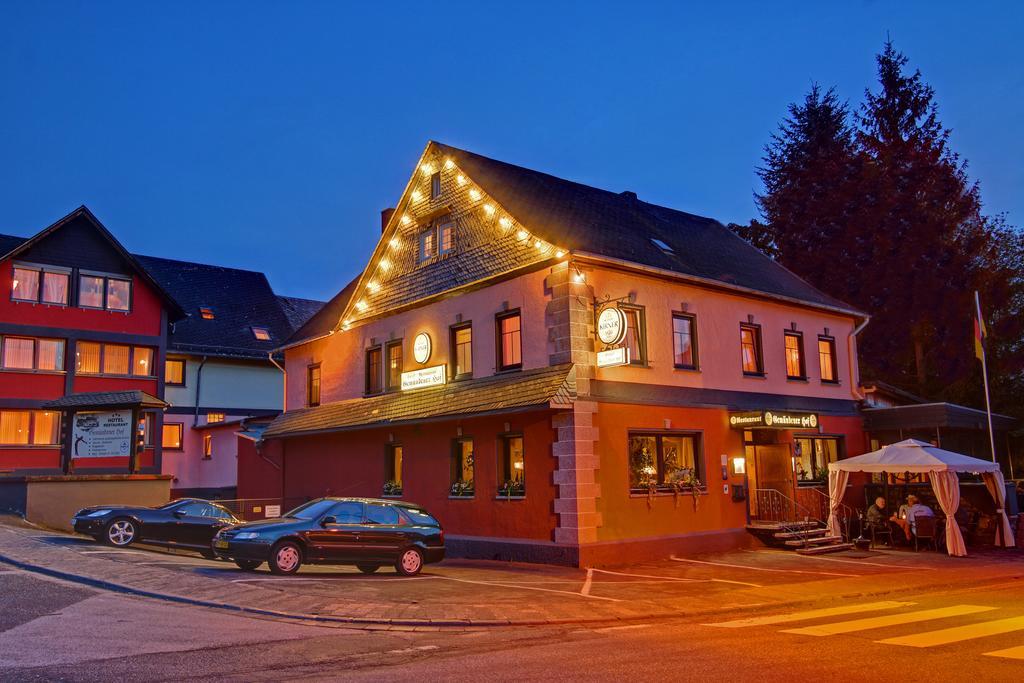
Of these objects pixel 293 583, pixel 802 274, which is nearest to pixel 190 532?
pixel 293 583

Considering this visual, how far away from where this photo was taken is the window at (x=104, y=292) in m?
35.2

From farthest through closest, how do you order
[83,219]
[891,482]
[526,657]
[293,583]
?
[83,219] → [891,482] → [293,583] → [526,657]

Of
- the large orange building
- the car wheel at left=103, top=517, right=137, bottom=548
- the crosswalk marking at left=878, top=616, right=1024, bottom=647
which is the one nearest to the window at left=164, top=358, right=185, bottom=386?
the large orange building

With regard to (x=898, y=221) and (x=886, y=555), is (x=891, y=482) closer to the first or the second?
(x=886, y=555)

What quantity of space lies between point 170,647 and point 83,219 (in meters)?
30.1

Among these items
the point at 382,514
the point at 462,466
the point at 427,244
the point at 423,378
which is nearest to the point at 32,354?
the point at 427,244

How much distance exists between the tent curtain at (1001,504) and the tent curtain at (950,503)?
61.9 inches

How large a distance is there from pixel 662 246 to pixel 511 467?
794 centimetres

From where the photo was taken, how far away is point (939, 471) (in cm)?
2128

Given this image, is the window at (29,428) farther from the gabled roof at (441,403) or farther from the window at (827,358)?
the window at (827,358)

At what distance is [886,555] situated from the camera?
21.2 meters

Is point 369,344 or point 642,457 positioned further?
point 369,344

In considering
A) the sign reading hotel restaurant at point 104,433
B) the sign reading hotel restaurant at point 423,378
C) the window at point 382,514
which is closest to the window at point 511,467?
the sign reading hotel restaurant at point 423,378

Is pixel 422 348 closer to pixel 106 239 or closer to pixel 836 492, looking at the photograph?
pixel 836 492
